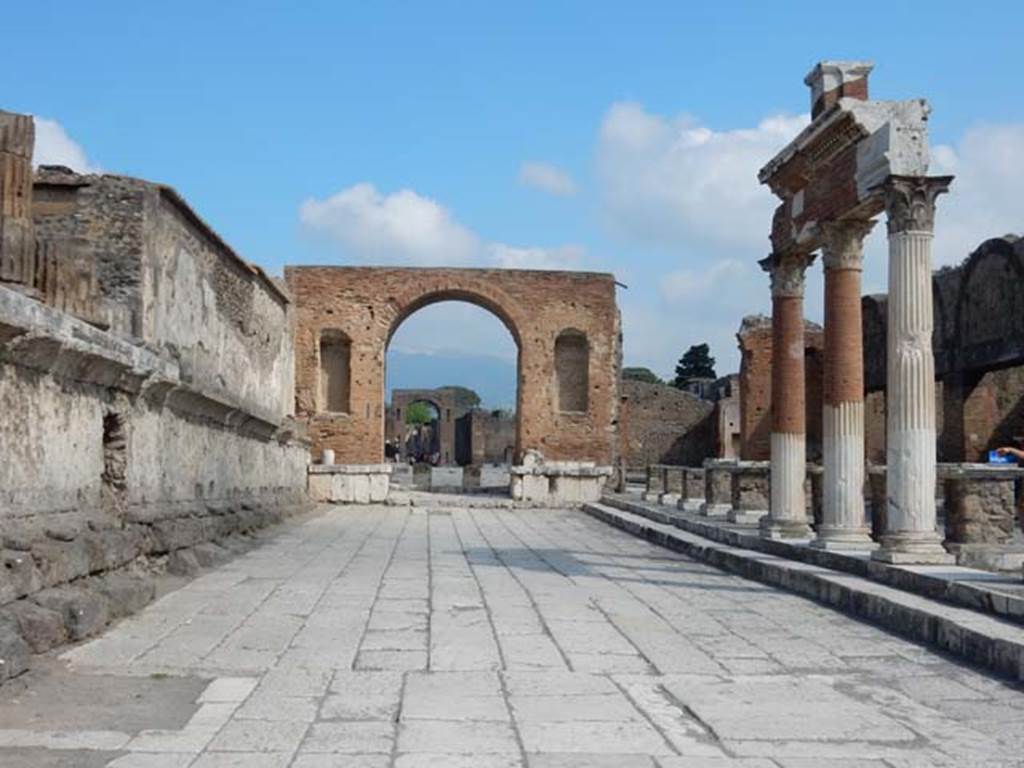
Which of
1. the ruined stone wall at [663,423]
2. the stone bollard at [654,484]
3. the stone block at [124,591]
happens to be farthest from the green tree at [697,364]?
the stone block at [124,591]

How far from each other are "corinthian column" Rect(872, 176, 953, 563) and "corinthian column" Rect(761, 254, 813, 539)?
3.05m

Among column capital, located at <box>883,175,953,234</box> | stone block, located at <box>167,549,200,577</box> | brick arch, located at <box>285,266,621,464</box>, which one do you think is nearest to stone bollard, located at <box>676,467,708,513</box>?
brick arch, located at <box>285,266,621,464</box>

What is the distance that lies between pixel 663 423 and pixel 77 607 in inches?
1467

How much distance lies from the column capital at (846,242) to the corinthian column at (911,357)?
73.3 inches

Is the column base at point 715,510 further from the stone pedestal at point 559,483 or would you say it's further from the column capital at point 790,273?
the stone pedestal at point 559,483

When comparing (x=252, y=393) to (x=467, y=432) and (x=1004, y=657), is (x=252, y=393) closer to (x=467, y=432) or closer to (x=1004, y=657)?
(x=1004, y=657)

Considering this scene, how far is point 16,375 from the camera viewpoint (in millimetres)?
6656

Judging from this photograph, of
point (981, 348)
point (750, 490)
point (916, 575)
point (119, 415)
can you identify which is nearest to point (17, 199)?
point (119, 415)

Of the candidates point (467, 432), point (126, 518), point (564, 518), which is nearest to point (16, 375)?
point (126, 518)

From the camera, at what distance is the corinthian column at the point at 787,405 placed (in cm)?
1318

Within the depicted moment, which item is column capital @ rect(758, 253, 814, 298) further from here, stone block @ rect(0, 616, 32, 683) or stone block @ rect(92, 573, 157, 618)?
stone block @ rect(0, 616, 32, 683)

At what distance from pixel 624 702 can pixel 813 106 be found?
A: 875 centimetres

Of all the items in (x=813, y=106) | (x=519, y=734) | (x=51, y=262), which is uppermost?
(x=813, y=106)

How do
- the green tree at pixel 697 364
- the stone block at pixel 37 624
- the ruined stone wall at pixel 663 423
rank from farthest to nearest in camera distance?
the green tree at pixel 697 364, the ruined stone wall at pixel 663 423, the stone block at pixel 37 624
